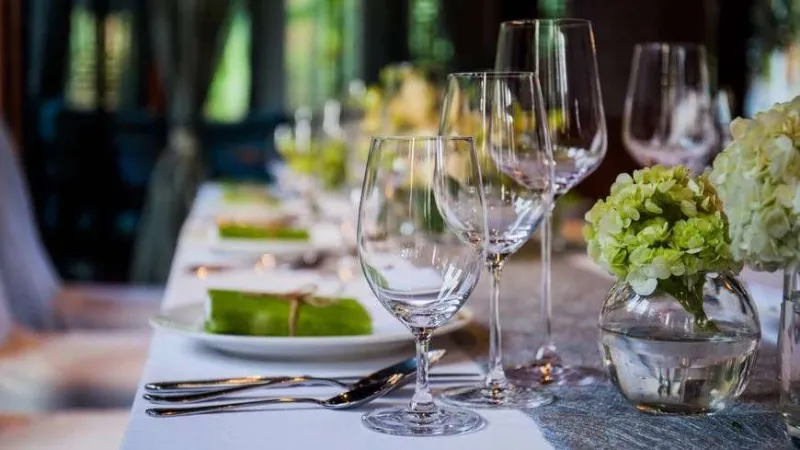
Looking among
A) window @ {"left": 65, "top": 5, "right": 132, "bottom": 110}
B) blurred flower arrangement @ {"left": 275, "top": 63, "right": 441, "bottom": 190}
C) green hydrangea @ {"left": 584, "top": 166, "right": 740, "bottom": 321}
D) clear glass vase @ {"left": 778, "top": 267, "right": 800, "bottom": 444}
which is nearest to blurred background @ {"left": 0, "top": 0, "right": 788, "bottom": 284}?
window @ {"left": 65, "top": 5, "right": 132, "bottom": 110}

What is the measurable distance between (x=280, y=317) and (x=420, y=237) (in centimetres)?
32

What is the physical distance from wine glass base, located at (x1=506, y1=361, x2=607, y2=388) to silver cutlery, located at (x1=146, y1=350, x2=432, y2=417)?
12 centimetres

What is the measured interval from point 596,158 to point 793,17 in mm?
5239

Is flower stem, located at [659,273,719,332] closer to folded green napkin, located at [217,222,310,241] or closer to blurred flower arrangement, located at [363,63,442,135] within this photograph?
folded green napkin, located at [217,222,310,241]

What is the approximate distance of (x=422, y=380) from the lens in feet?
3.17

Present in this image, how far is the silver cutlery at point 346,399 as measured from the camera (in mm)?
968

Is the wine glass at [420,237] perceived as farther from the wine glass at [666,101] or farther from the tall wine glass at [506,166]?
the wine glass at [666,101]

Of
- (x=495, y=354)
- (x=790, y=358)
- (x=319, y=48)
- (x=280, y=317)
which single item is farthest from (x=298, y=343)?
(x=319, y=48)

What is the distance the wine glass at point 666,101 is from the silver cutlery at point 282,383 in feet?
2.60

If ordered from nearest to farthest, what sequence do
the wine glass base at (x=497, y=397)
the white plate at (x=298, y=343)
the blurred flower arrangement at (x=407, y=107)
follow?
the wine glass base at (x=497, y=397)
the white plate at (x=298, y=343)
the blurred flower arrangement at (x=407, y=107)

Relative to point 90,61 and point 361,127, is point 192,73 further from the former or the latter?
point 361,127

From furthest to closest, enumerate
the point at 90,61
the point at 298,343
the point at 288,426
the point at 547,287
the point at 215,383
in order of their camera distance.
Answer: the point at 90,61
the point at 547,287
the point at 298,343
the point at 215,383
the point at 288,426

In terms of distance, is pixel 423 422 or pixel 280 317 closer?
pixel 423 422

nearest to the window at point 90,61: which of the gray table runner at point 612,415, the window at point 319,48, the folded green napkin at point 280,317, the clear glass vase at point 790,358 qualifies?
the window at point 319,48
